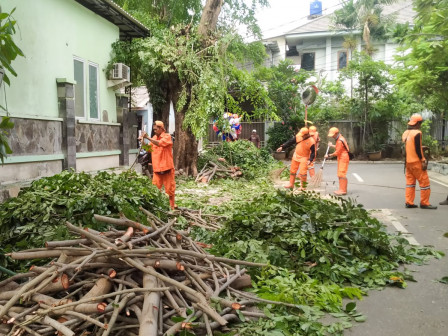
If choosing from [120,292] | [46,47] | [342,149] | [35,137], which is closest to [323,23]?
[342,149]

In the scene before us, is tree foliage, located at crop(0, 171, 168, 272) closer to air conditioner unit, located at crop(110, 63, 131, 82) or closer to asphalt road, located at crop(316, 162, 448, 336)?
asphalt road, located at crop(316, 162, 448, 336)

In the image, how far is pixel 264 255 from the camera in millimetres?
4977

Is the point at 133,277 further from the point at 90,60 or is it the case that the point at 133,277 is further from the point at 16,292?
the point at 90,60

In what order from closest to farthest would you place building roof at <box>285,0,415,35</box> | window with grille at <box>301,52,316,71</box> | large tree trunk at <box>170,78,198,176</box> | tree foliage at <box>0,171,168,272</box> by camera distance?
1. tree foliage at <box>0,171,168,272</box>
2. large tree trunk at <box>170,78,198,176</box>
3. building roof at <box>285,0,415,35</box>
4. window with grille at <box>301,52,316,71</box>

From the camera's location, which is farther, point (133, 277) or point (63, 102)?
point (63, 102)

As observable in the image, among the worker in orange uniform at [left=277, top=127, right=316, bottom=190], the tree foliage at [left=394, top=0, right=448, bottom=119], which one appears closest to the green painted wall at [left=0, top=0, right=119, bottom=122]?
the worker in orange uniform at [left=277, top=127, right=316, bottom=190]

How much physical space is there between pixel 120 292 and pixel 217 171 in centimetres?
1245

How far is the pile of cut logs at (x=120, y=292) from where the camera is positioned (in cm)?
313

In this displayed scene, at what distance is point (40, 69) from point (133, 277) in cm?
668

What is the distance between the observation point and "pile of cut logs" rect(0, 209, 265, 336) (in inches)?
123

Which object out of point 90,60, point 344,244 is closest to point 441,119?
point 90,60

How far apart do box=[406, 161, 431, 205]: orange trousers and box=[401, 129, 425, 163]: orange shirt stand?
4.4 inches

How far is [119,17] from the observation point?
1219 cm

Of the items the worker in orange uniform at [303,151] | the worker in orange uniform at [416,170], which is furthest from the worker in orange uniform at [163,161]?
the worker in orange uniform at [416,170]
